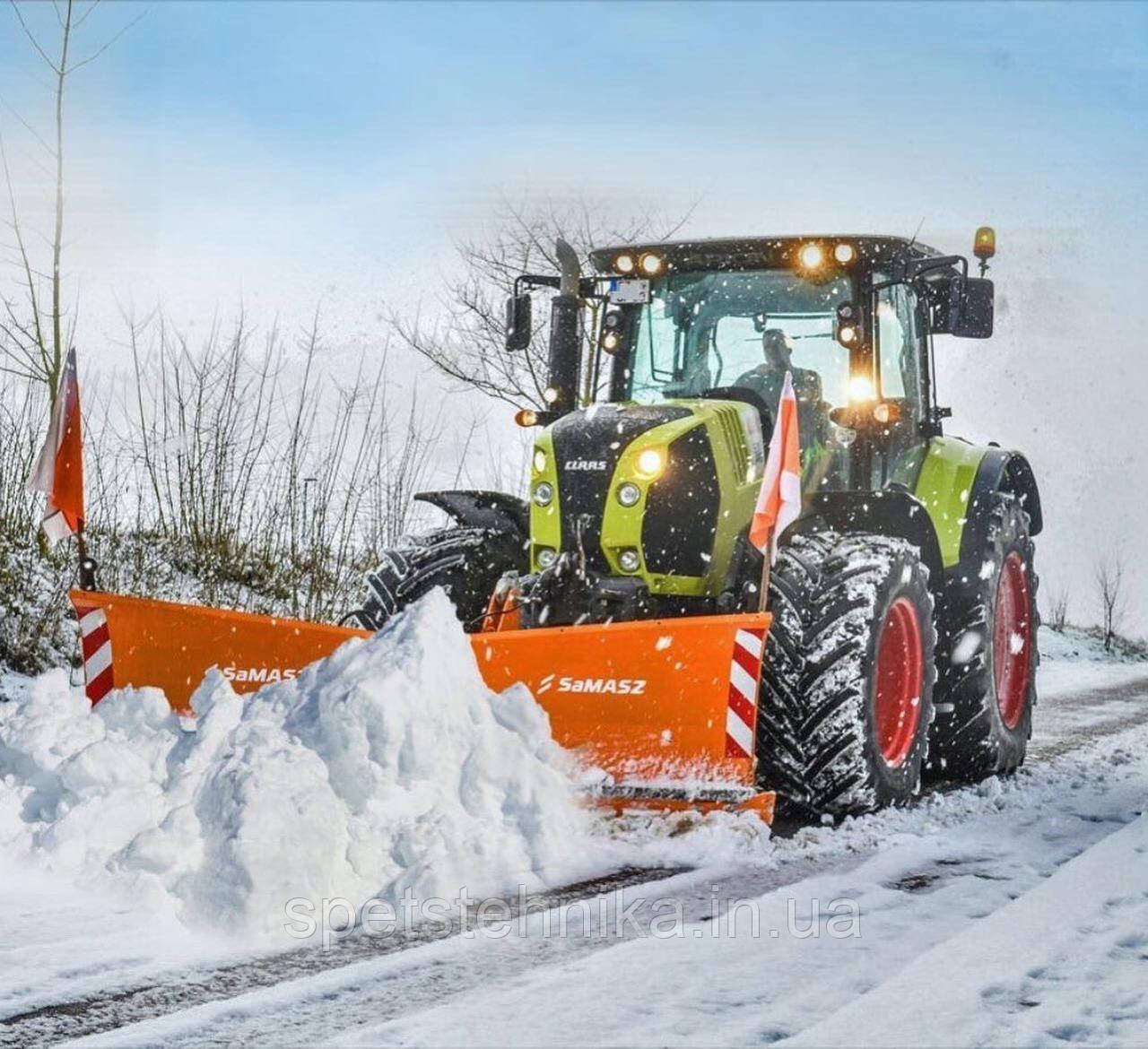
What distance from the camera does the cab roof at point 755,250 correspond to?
625 cm

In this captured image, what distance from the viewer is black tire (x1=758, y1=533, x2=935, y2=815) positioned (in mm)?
5043

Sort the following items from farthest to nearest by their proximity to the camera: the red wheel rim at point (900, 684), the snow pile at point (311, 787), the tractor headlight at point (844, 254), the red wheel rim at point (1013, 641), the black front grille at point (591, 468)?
the red wheel rim at point (1013, 641)
the tractor headlight at point (844, 254)
the black front grille at point (591, 468)
the red wheel rim at point (900, 684)
the snow pile at point (311, 787)

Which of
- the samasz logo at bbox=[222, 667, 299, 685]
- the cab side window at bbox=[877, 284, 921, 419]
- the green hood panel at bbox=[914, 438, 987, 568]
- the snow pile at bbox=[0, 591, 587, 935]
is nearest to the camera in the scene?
the snow pile at bbox=[0, 591, 587, 935]

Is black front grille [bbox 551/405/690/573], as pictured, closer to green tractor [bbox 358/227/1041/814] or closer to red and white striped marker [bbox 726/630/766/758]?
green tractor [bbox 358/227/1041/814]

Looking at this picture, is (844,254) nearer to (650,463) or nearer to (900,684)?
(650,463)

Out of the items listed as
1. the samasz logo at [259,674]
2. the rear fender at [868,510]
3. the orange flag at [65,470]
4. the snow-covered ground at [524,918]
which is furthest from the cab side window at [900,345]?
the orange flag at [65,470]

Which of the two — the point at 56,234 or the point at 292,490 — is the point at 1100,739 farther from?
the point at 56,234

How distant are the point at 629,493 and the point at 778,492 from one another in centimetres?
81

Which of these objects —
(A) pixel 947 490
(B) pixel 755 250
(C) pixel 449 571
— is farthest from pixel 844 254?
(C) pixel 449 571

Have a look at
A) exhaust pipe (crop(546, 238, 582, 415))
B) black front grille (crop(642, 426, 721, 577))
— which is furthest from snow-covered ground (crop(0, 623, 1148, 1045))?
exhaust pipe (crop(546, 238, 582, 415))

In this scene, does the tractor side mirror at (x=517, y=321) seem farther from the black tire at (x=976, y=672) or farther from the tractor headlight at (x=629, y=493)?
the black tire at (x=976, y=672)

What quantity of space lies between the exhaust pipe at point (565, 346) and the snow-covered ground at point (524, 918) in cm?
225

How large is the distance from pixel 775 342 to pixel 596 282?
92 cm

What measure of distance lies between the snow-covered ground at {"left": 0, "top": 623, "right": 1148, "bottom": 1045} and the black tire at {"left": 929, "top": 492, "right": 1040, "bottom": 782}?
0.97 metres
